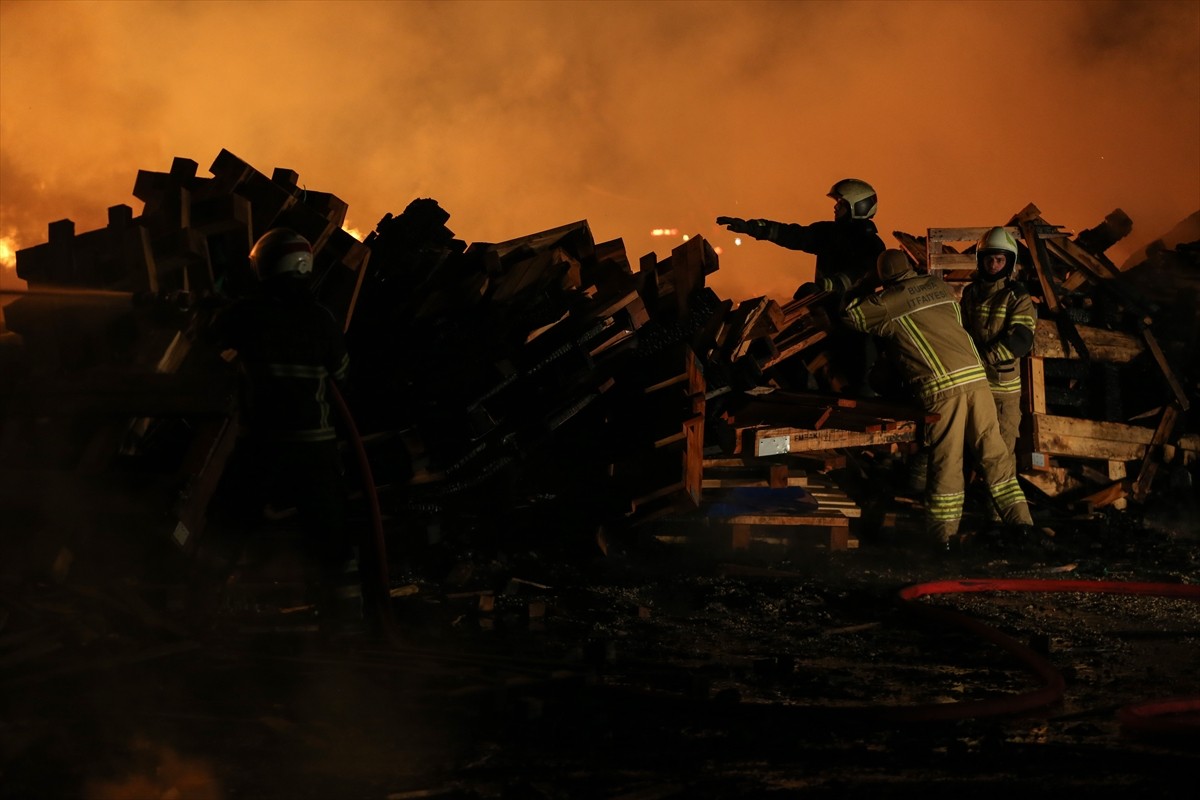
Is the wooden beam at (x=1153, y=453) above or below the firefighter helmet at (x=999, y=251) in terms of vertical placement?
below

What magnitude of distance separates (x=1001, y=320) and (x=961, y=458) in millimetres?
1255

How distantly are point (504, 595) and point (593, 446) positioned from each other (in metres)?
1.40

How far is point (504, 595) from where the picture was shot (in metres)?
6.64

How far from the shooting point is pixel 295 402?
5.46 m

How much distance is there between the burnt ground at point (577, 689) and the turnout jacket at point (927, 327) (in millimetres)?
1591

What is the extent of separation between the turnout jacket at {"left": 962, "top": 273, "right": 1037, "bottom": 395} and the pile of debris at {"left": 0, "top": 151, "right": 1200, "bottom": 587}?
836 millimetres

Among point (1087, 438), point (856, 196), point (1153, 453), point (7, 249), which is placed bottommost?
point (1153, 453)

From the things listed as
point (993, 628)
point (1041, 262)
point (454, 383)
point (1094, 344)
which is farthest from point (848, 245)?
point (993, 628)

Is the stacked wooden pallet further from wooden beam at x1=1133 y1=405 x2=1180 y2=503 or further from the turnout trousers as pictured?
the turnout trousers

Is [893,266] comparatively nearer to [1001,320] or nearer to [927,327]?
[927,327]

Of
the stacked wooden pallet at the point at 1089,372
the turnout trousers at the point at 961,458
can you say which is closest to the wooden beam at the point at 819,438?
the turnout trousers at the point at 961,458

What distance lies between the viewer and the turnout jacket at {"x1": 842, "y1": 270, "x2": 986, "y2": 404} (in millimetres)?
8109

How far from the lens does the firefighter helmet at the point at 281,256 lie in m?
5.50

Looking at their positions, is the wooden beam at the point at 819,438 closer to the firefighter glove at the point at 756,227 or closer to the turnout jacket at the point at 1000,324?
the turnout jacket at the point at 1000,324
